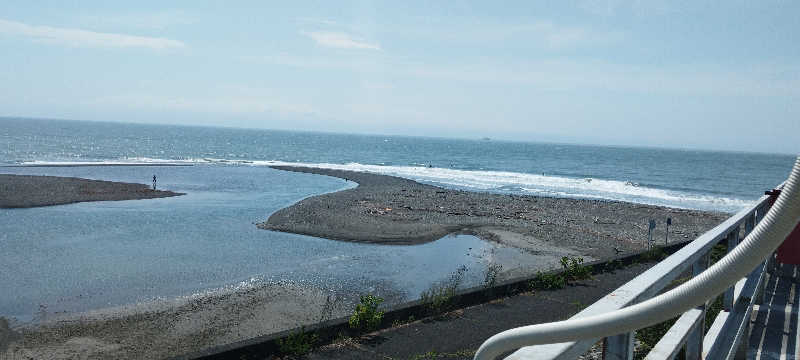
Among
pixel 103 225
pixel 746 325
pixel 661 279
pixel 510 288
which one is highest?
pixel 661 279

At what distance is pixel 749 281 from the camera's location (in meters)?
3.75

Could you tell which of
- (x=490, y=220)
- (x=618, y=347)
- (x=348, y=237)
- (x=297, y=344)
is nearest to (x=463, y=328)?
(x=297, y=344)

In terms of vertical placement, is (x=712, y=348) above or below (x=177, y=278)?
above

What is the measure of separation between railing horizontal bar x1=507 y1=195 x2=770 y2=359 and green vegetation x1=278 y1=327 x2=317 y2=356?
5887 millimetres

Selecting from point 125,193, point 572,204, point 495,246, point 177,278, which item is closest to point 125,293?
point 177,278

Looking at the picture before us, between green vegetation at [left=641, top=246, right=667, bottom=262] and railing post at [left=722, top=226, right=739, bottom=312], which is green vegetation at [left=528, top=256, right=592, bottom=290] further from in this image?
railing post at [left=722, top=226, right=739, bottom=312]

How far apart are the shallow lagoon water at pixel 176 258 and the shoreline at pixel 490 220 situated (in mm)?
1486

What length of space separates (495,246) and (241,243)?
→ 978 cm

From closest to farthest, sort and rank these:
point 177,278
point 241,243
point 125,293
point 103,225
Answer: point 125,293
point 177,278
point 241,243
point 103,225

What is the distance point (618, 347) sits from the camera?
1616 millimetres

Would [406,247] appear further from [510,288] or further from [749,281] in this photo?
[749,281]

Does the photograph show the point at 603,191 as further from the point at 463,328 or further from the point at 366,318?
the point at 366,318

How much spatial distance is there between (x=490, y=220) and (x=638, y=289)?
26941 millimetres

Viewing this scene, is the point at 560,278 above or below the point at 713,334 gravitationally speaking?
below
